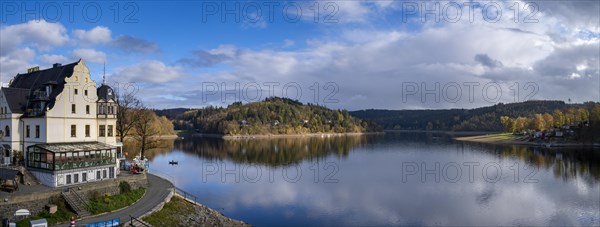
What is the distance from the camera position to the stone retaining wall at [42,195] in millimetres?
23000

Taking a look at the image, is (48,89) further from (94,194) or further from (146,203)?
(146,203)

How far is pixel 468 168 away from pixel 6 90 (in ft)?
204

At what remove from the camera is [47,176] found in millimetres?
28578

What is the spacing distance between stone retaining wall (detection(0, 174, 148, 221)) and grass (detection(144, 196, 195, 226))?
12.5 ft

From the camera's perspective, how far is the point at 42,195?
24.9m

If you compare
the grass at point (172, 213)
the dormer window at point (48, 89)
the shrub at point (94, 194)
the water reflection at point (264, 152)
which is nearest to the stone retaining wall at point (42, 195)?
the shrub at point (94, 194)

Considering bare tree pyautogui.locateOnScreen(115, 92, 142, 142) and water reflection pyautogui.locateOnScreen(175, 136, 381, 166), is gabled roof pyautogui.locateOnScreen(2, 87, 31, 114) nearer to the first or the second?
bare tree pyautogui.locateOnScreen(115, 92, 142, 142)

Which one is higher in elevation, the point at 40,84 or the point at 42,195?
the point at 40,84

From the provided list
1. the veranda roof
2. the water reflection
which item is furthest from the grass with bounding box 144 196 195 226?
the water reflection

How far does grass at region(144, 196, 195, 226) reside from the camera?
26061 millimetres

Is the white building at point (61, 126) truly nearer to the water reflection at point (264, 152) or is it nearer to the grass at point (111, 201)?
the grass at point (111, 201)

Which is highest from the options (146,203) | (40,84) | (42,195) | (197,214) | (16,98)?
(40,84)

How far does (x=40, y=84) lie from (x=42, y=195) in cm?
1397

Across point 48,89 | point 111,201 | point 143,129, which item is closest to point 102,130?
point 48,89
